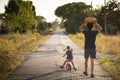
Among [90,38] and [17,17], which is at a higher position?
[17,17]

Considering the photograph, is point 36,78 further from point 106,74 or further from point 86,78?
point 106,74

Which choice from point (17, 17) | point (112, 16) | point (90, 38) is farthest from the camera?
point (112, 16)

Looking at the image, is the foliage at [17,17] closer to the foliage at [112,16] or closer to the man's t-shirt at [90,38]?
the foliage at [112,16]

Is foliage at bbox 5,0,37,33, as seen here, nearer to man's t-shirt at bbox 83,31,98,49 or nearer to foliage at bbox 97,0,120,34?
foliage at bbox 97,0,120,34

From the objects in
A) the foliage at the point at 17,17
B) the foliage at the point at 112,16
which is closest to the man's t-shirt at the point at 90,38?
the foliage at the point at 17,17

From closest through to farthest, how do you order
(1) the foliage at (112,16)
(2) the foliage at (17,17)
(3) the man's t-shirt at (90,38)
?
(3) the man's t-shirt at (90,38)
(2) the foliage at (17,17)
(1) the foliage at (112,16)

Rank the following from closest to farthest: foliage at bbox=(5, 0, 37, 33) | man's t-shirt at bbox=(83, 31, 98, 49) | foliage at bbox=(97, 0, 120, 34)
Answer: man's t-shirt at bbox=(83, 31, 98, 49)
foliage at bbox=(5, 0, 37, 33)
foliage at bbox=(97, 0, 120, 34)

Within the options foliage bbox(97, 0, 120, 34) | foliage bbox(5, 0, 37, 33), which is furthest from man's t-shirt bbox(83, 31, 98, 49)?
foliage bbox(97, 0, 120, 34)

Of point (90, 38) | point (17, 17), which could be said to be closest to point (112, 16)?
point (17, 17)

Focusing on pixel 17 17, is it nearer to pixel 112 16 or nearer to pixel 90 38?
pixel 112 16

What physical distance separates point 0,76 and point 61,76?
224 cm

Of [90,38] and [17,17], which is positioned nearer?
[90,38]

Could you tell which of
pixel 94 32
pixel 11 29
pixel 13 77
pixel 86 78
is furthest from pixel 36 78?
pixel 11 29

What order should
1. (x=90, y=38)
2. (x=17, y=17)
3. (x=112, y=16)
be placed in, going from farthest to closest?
1. (x=112, y=16)
2. (x=17, y=17)
3. (x=90, y=38)
